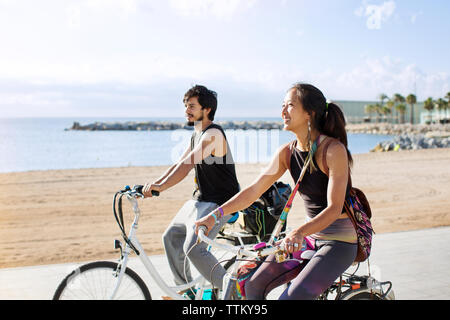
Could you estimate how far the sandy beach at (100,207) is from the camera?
852cm

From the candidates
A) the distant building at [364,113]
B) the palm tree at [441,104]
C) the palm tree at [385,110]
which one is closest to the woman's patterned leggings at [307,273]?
the palm tree at [441,104]

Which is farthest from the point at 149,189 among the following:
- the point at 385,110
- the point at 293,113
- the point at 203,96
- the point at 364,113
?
the point at 364,113

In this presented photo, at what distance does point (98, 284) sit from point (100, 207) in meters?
10.1

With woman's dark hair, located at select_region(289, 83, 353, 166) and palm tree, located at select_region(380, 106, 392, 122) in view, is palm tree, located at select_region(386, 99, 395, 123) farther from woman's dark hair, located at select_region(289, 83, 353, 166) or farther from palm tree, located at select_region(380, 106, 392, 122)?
woman's dark hair, located at select_region(289, 83, 353, 166)

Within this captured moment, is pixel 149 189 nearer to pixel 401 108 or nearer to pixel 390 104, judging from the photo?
pixel 401 108

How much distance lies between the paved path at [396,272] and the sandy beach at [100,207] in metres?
2.05

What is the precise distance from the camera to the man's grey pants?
362 cm

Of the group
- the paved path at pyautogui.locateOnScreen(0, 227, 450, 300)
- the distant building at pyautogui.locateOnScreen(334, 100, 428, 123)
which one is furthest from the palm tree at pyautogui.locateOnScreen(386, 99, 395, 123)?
the paved path at pyautogui.locateOnScreen(0, 227, 450, 300)

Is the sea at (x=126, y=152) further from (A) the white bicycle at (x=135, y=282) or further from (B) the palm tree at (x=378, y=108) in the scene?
(B) the palm tree at (x=378, y=108)

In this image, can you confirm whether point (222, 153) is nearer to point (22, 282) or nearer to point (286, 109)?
point (286, 109)

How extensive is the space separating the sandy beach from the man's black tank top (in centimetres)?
412

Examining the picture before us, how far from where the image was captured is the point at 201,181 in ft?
12.7

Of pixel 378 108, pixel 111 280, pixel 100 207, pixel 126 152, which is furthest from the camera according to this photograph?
pixel 378 108

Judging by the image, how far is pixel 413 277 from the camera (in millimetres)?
5262
